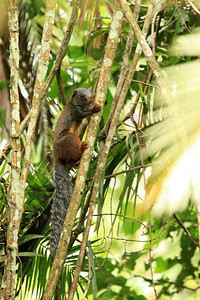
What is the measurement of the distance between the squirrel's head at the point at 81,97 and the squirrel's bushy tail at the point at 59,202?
0.70 meters

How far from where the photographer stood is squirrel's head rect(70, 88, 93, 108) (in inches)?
146

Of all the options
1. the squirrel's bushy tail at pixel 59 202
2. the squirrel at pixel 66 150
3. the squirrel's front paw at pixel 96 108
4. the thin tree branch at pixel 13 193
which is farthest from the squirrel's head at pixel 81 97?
the thin tree branch at pixel 13 193

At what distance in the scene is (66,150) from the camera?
339cm

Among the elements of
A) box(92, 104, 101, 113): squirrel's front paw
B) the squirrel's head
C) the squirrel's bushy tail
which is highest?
the squirrel's head

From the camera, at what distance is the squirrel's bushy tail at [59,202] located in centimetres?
264

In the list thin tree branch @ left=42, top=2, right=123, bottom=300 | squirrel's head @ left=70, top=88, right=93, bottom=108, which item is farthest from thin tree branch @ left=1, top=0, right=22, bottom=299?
squirrel's head @ left=70, top=88, right=93, bottom=108

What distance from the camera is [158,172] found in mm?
2695

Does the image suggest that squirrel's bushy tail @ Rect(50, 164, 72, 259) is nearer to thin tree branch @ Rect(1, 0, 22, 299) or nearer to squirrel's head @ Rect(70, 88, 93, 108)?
thin tree branch @ Rect(1, 0, 22, 299)

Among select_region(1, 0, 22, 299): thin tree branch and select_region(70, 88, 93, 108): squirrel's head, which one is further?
select_region(70, 88, 93, 108): squirrel's head

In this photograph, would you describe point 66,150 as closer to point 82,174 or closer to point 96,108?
point 96,108

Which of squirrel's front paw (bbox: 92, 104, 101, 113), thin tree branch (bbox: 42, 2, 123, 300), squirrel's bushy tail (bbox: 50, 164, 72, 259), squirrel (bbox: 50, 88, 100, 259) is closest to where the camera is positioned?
thin tree branch (bbox: 42, 2, 123, 300)

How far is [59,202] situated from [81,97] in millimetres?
1250

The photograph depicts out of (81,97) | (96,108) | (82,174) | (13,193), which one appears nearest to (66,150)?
(81,97)

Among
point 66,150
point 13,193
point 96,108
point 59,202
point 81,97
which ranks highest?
point 81,97
